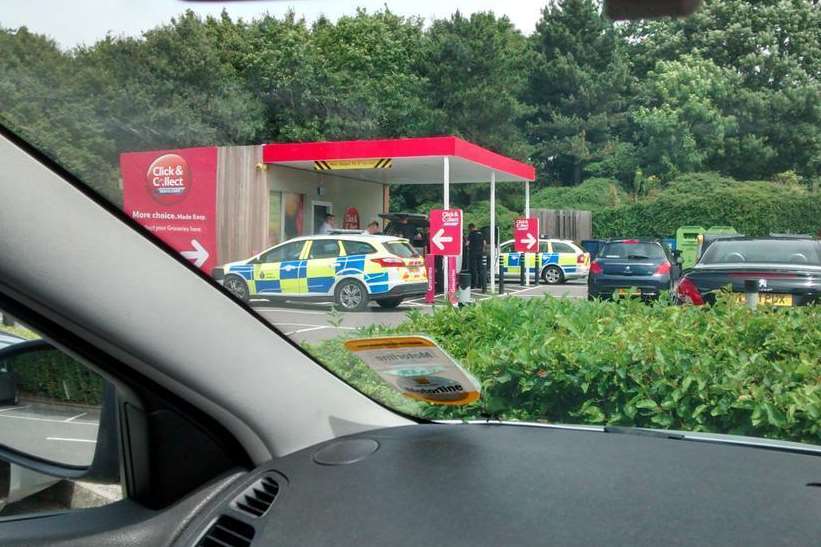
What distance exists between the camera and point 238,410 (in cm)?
154

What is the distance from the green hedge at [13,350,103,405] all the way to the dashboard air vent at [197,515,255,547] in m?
0.43

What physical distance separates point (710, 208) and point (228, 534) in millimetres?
2509

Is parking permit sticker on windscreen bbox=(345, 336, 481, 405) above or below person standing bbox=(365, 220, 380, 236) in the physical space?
below

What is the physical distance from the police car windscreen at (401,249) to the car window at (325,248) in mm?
247

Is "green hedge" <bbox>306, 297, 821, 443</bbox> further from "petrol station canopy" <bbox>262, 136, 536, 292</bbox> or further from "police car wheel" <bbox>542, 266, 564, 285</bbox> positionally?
"police car wheel" <bbox>542, 266, 564, 285</bbox>

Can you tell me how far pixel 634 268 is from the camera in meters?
5.74

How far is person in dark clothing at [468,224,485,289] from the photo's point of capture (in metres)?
2.88

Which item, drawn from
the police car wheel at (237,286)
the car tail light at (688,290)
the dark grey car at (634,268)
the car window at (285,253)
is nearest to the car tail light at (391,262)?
the car window at (285,253)

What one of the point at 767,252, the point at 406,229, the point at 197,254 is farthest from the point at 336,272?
the point at 767,252

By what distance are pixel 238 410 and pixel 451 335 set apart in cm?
152

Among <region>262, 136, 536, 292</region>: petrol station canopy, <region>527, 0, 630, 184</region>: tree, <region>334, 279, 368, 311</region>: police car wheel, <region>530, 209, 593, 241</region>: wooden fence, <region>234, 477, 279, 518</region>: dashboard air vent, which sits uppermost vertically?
<region>527, 0, 630, 184</region>: tree

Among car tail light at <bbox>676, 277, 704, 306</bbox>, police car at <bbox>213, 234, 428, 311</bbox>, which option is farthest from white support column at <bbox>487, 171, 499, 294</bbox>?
car tail light at <bbox>676, 277, 704, 306</bbox>

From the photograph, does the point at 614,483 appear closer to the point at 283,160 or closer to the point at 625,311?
the point at 283,160

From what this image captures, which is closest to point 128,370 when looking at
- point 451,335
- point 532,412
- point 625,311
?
point 532,412
